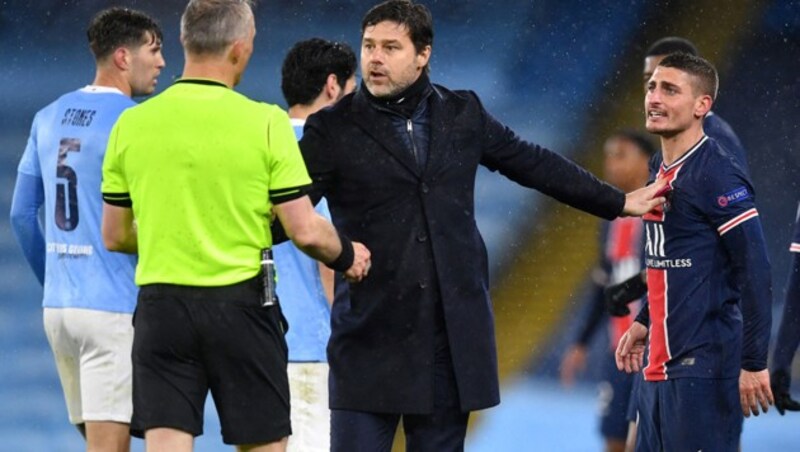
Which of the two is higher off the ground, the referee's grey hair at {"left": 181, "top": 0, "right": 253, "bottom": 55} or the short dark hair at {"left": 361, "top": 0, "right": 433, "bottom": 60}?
the short dark hair at {"left": 361, "top": 0, "right": 433, "bottom": 60}

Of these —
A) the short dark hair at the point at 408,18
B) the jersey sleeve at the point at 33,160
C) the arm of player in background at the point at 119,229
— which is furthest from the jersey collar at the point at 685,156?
the jersey sleeve at the point at 33,160

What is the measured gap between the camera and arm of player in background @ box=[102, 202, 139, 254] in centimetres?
503

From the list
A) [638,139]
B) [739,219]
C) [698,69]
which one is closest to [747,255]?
[739,219]

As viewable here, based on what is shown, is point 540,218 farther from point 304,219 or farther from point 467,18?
point 304,219

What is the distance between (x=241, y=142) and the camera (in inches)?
190

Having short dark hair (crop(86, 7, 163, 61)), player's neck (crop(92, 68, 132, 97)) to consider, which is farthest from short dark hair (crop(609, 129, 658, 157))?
player's neck (crop(92, 68, 132, 97))

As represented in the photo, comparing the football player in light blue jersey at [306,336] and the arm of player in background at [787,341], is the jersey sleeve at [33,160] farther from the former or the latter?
the arm of player in background at [787,341]

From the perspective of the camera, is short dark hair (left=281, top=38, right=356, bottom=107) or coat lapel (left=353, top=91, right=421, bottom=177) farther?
short dark hair (left=281, top=38, right=356, bottom=107)

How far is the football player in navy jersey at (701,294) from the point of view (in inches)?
219

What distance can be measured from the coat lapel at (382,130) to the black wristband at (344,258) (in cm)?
33

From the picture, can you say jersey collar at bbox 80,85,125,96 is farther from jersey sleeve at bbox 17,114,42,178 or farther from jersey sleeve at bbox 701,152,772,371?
jersey sleeve at bbox 701,152,772,371

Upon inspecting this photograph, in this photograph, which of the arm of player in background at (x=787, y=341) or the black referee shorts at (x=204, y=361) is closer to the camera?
the black referee shorts at (x=204, y=361)

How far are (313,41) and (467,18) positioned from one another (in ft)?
7.03

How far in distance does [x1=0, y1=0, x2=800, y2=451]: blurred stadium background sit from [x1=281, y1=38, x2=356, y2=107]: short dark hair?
2028mm
